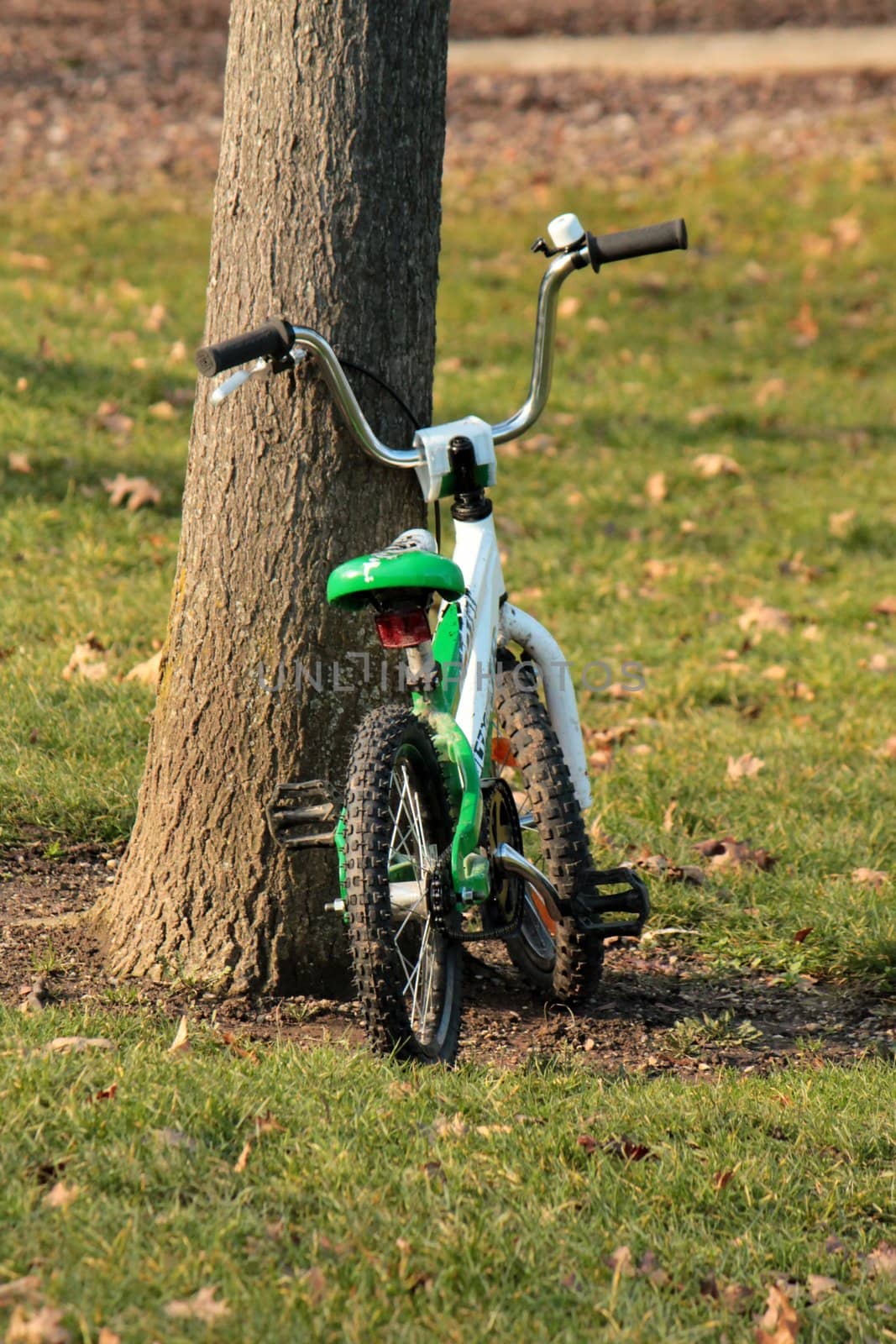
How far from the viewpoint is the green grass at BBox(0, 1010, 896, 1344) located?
2480mm

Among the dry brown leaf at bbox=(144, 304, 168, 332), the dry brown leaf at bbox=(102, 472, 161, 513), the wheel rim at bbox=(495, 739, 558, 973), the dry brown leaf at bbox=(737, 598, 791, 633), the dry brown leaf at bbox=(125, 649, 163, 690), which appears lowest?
the wheel rim at bbox=(495, 739, 558, 973)

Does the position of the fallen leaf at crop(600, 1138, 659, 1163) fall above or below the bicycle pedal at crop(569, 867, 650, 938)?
below

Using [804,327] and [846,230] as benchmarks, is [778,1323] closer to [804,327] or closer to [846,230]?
[804,327]

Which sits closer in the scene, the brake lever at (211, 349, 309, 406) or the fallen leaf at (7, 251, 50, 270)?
the brake lever at (211, 349, 309, 406)

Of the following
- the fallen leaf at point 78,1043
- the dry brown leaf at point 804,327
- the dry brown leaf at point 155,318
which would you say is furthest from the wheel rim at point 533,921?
the dry brown leaf at point 804,327

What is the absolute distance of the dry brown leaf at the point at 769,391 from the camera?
9.45m

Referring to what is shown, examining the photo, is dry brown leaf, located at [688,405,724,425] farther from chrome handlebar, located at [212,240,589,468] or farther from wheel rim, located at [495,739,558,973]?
chrome handlebar, located at [212,240,589,468]

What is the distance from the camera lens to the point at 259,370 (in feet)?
11.1

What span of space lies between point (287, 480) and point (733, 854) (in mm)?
1975

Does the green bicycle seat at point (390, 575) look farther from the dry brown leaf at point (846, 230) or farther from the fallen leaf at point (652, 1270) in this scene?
the dry brown leaf at point (846, 230)

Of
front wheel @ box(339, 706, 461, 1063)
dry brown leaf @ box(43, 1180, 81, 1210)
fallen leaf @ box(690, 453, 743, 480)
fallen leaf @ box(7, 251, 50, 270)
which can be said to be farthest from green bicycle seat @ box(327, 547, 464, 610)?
fallen leaf @ box(7, 251, 50, 270)

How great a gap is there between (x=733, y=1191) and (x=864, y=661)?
151 inches

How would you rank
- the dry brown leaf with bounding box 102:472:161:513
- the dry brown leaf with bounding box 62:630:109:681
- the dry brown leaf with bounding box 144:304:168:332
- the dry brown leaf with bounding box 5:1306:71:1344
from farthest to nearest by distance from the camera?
the dry brown leaf with bounding box 144:304:168:332, the dry brown leaf with bounding box 102:472:161:513, the dry brown leaf with bounding box 62:630:109:681, the dry brown leaf with bounding box 5:1306:71:1344

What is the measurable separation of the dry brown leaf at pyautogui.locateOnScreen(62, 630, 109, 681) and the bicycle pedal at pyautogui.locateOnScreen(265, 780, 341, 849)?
1.94 meters
